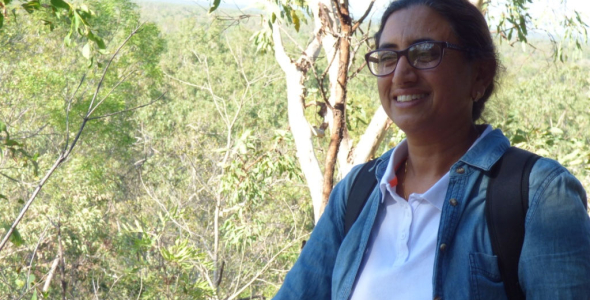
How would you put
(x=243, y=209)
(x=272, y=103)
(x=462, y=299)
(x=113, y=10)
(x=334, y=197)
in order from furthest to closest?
1. (x=272, y=103)
2. (x=113, y=10)
3. (x=243, y=209)
4. (x=334, y=197)
5. (x=462, y=299)

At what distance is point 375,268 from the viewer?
3.16 ft

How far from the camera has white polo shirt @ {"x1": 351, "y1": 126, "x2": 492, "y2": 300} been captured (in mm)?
903

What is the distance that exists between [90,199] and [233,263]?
4.19m

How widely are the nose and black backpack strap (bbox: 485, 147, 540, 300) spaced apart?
0.72 feet

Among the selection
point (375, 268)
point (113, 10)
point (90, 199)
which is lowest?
point (90, 199)

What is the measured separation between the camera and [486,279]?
814 mm

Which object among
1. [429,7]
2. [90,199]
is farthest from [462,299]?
[90,199]

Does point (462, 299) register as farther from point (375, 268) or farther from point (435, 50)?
point (435, 50)

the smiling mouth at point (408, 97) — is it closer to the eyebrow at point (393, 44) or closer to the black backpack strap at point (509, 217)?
the eyebrow at point (393, 44)

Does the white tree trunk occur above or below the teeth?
below

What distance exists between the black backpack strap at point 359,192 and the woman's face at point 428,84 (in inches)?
4.4

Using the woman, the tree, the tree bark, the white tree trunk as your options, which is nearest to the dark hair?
the woman

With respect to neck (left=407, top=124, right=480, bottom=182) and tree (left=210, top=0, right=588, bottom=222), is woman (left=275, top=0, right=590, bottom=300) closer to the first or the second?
neck (left=407, top=124, right=480, bottom=182)

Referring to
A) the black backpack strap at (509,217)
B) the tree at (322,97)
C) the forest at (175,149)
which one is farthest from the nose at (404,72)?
the tree at (322,97)
